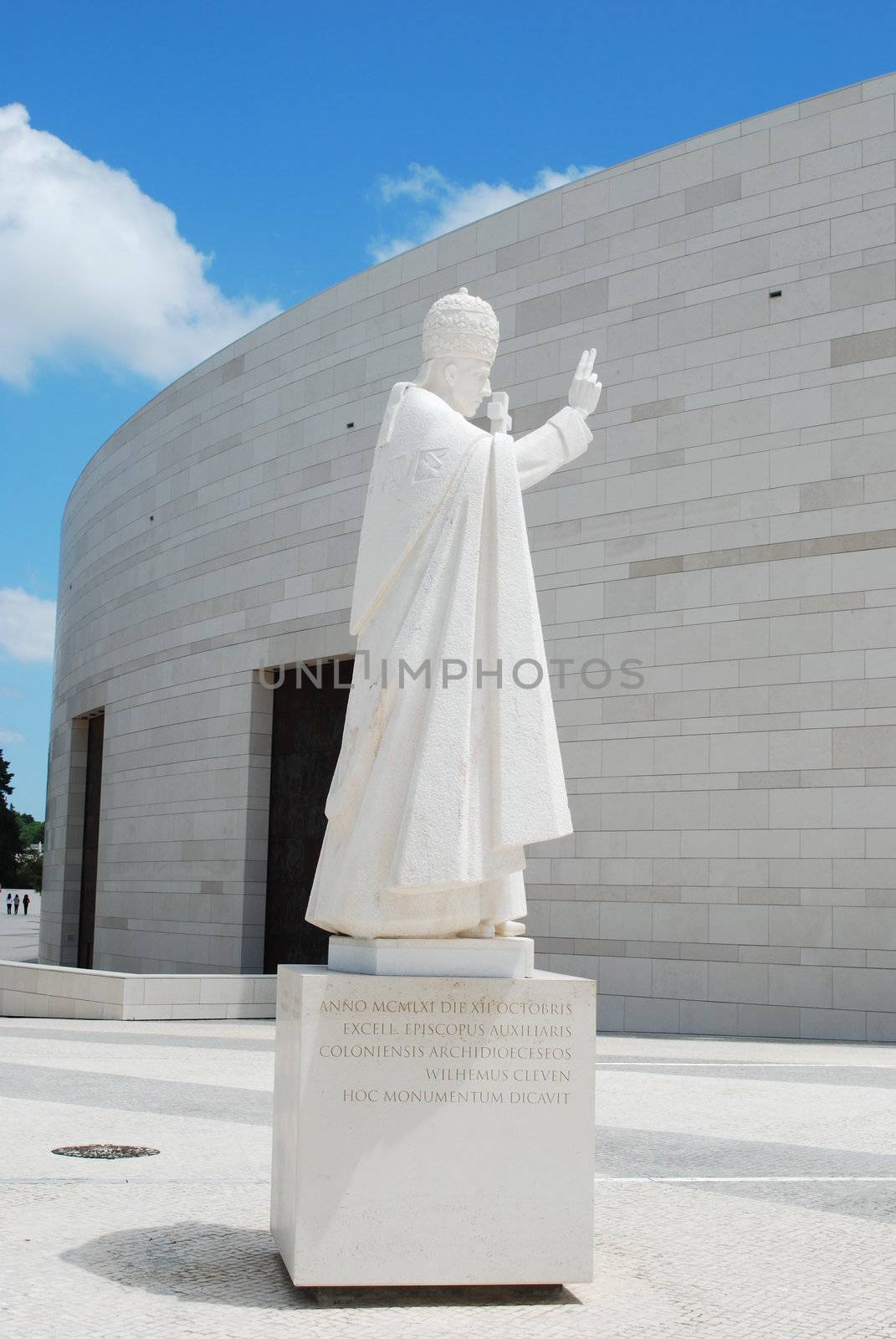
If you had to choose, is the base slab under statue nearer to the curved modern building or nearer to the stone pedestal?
the stone pedestal

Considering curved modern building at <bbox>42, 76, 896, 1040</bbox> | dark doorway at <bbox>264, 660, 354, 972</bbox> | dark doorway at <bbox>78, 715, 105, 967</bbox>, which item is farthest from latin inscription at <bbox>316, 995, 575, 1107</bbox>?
dark doorway at <bbox>78, 715, 105, 967</bbox>

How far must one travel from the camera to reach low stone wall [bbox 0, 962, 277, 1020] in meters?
15.1

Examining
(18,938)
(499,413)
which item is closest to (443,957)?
(499,413)

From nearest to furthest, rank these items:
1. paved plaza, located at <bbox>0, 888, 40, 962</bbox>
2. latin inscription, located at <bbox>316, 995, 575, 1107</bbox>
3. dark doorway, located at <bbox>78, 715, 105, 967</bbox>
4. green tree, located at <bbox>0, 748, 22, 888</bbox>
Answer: latin inscription, located at <bbox>316, 995, 575, 1107</bbox> < dark doorway, located at <bbox>78, 715, 105, 967</bbox> < paved plaza, located at <bbox>0, 888, 40, 962</bbox> < green tree, located at <bbox>0, 748, 22, 888</bbox>

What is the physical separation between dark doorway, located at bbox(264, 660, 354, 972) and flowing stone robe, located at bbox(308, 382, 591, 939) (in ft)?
49.0

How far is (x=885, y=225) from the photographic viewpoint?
590 inches

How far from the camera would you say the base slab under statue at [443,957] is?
16.2 feet

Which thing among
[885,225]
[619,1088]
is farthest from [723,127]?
[619,1088]

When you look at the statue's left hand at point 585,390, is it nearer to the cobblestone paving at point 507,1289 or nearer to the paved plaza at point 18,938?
the cobblestone paving at point 507,1289

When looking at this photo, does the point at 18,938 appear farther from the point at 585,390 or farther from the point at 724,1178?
the point at 585,390

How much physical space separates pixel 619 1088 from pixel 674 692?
6.93 meters

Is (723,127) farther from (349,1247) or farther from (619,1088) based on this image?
(349,1247)

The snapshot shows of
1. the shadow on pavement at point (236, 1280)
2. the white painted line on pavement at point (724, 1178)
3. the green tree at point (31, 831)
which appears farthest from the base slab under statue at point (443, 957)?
the green tree at point (31, 831)

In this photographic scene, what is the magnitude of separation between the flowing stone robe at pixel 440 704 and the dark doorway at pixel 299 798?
14935mm
